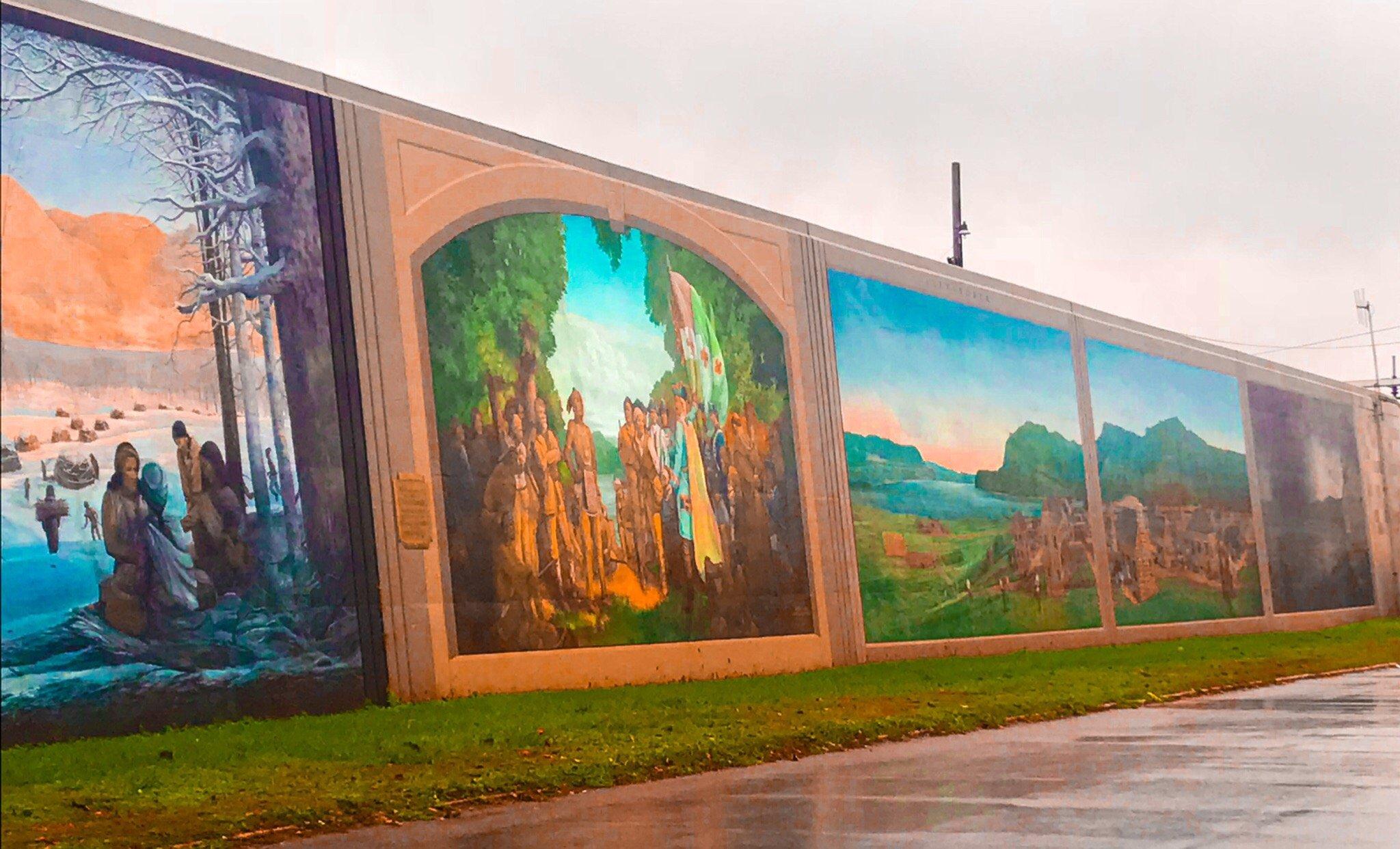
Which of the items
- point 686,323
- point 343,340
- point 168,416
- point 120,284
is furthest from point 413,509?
point 686,323

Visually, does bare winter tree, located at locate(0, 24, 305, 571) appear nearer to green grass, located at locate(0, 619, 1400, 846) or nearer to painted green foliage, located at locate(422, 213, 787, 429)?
painted green foliage, located at locate(422, 213, 787, 429)

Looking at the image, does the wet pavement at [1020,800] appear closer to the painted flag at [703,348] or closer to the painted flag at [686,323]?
the painted flag at [686,323]

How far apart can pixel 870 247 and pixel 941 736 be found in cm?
1697

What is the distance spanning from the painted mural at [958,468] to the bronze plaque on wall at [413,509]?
1101 centimetres

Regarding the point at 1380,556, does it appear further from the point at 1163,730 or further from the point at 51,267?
the point at 51,267

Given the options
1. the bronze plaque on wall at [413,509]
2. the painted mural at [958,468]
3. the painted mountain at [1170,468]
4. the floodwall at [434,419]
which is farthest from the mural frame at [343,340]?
the painted mountain at [1170,468]

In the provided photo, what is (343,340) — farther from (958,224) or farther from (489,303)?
(958,224)

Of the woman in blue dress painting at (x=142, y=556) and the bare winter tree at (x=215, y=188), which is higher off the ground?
the bare winter tree at (x=215, y=188)

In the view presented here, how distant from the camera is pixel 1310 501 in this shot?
48969 mm

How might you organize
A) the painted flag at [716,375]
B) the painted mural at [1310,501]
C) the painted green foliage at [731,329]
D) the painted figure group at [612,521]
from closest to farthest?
the painted figure group at [612,521] < the painted green foliage at [731,329] < the painted flag at [716,375] < the painted mural at [1310,501]

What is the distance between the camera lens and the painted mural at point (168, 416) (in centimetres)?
1491

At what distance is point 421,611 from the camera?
1911 centimetres

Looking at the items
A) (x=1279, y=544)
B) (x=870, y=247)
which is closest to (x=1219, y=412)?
(x=1279, y=544)

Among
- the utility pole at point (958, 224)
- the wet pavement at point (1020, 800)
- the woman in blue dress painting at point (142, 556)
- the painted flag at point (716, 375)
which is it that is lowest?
the wet pavement at point (1020, 800)
